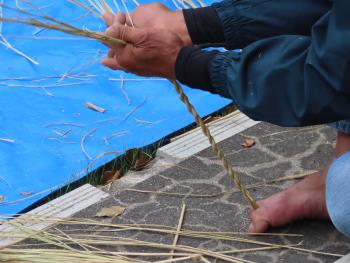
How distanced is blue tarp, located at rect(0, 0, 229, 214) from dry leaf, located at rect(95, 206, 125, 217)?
9.6 inches

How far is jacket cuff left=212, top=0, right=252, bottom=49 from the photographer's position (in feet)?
6.52

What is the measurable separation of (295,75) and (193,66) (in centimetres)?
25

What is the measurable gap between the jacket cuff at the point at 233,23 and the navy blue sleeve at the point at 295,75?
25cm

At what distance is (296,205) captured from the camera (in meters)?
2.13

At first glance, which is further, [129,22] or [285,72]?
[129,22]

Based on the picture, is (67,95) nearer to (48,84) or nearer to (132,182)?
(48,84)

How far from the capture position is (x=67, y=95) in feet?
9.95

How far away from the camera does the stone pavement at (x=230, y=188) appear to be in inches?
84.3

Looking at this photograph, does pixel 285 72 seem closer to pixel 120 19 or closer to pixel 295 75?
pixel 295 75

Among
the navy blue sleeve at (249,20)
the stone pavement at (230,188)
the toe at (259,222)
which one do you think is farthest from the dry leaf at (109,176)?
the navy blue sleeve at (249,20)

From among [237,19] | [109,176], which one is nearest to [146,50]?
Result: [237,19]

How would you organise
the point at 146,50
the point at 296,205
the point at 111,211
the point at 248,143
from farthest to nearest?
the point at 248,143 < the point at 111,211 < the point at 296,205 < the point at 146,50

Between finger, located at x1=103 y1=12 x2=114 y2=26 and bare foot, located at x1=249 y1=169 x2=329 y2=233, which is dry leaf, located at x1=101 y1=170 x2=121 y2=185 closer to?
bare foot, located at x1=249 y1=169 x2=329 y2=233

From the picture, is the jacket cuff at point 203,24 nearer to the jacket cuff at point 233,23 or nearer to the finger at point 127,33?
the jacket cuff at point 233,23
